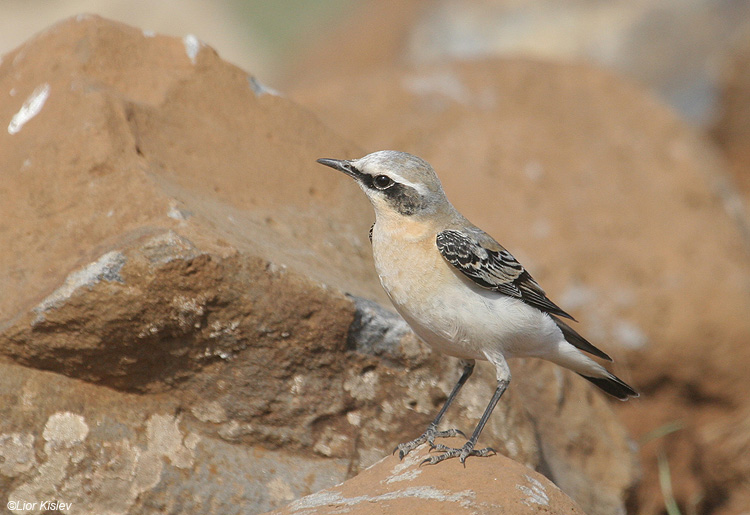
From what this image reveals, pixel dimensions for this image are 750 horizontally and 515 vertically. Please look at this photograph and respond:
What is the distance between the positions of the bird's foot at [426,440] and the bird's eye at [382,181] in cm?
183

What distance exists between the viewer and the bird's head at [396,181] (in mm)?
6207

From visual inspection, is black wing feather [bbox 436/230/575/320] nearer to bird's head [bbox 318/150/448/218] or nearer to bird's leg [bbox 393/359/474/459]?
bird's head [bbox 318/150/448/218]

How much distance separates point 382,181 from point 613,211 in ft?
20.2

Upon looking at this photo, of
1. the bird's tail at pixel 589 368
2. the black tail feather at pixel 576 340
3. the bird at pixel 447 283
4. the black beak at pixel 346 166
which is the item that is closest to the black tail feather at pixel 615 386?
the bird's tail at pixel 589 368

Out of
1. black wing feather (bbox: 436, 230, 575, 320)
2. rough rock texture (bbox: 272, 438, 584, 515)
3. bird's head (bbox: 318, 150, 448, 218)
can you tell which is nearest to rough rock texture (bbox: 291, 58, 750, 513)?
black wing feather (bbox: 436, 230, 575, 320)

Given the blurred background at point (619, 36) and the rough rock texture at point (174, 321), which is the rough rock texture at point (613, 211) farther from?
the blurred background at point (619, 36)

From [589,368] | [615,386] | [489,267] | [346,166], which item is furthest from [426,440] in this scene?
[346,166]

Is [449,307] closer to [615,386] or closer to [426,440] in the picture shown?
[426,440]

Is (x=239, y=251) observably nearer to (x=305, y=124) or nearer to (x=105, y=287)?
(x=105, y=287)

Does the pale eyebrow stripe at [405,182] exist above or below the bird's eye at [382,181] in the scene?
above

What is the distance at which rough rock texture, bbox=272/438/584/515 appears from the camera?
15.7 feet

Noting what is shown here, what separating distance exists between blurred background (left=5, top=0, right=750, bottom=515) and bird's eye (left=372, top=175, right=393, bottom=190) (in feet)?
15.0

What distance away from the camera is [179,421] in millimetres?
5898

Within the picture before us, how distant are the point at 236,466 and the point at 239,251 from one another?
1554mm
